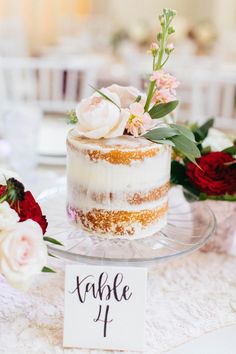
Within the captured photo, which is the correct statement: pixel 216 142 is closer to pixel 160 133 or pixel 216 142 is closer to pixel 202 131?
pixel 202 131

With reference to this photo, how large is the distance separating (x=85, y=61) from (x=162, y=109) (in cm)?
322

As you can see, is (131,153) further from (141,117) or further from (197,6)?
(197,6)

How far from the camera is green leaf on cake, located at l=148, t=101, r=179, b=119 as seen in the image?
95 cm

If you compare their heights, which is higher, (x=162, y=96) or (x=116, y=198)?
(x=162, y=96)

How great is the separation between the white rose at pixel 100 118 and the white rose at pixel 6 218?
0.66ft

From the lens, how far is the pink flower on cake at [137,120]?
94 centimetres

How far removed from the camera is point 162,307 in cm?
98

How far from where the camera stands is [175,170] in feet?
3.84

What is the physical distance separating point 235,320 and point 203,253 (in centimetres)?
25

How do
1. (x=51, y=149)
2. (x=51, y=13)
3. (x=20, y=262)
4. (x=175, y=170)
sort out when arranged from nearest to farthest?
(x=20, y=262) → (x=175, y=170) → (x=51, y=149) → (x=51, y=13)

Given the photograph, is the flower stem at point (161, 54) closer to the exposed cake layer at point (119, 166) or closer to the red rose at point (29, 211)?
the exposed cake layer at point (119, 166)

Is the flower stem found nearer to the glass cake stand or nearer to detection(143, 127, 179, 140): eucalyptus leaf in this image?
detection(143, 127, 179, 140): eucalyptus leaf

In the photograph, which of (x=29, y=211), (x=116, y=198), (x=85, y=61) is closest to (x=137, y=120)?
(x=116, y=198)

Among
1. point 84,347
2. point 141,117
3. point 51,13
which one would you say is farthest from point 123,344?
point 51,13
